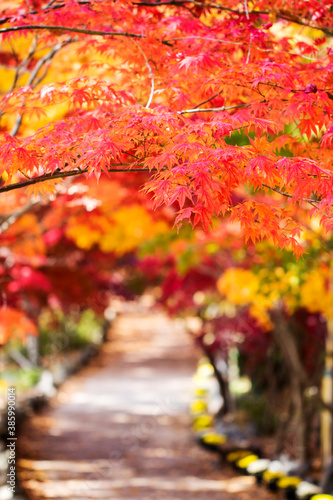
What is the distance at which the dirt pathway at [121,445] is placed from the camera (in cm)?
741

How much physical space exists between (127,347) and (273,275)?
1605 centimetres

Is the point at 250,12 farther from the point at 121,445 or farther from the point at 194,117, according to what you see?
the point at 121,445

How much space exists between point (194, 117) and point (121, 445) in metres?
6.83

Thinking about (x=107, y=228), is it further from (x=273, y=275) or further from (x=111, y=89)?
(x=111, y=89)

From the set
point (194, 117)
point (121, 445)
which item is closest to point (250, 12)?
point (194, 117)

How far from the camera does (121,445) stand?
938 centimetres

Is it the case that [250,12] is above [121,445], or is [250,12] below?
above

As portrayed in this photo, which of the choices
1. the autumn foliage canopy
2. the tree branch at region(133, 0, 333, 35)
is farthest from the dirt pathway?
A: the tree branch at region(133, 0, 333, 35)

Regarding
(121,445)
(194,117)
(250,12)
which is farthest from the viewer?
(121,445)

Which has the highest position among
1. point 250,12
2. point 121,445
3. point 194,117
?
point 250,12

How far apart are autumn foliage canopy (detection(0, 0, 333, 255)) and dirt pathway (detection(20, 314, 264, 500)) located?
536 cm

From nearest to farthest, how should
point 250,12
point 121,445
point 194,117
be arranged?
point 250,12
point 194,117
point 121,445

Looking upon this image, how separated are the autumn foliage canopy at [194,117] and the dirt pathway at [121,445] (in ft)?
Result: 17.6

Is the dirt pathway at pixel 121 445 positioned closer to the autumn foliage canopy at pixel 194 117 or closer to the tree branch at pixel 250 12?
the autumn foliage canopy at pixel 194 117
